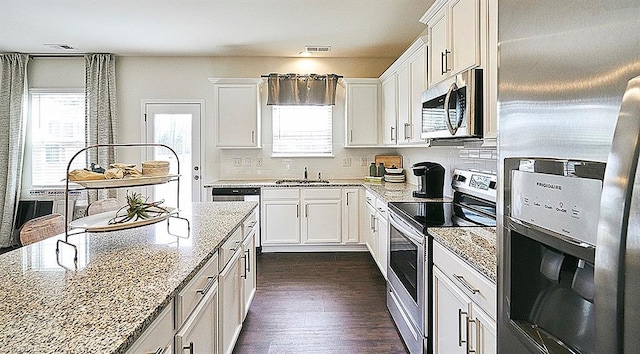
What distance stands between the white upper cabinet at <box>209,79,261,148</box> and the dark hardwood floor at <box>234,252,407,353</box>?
1.65 m

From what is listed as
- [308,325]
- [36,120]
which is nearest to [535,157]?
[308,325]

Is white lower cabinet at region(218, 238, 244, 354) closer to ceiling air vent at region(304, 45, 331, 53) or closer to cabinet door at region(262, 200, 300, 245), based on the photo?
cabinet door at region(262, 200, 300, 245)

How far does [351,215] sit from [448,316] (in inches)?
122

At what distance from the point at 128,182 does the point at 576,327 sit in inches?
67.1

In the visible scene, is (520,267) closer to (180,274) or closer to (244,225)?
(180,274)

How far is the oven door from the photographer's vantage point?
216 cm

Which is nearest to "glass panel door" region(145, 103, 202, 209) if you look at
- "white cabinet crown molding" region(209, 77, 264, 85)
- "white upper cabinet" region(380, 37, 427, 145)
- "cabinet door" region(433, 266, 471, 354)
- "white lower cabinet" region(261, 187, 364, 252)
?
"white cabinet crown molding" region(209, 77, 264, 85)

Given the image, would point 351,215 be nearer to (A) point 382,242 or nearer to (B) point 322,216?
(B) point 322,216

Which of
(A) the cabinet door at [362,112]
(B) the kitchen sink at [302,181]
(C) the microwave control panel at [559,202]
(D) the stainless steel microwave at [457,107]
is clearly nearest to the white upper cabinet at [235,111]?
(B) the kitchen sink at [302,181]

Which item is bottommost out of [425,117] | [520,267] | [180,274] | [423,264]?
[423,264]

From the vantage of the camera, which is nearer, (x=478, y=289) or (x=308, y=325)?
(x=478, y=289)

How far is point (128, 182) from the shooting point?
5.79ft

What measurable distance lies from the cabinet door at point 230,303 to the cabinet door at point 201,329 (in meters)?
0.14

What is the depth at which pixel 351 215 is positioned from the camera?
4910 millimetres
